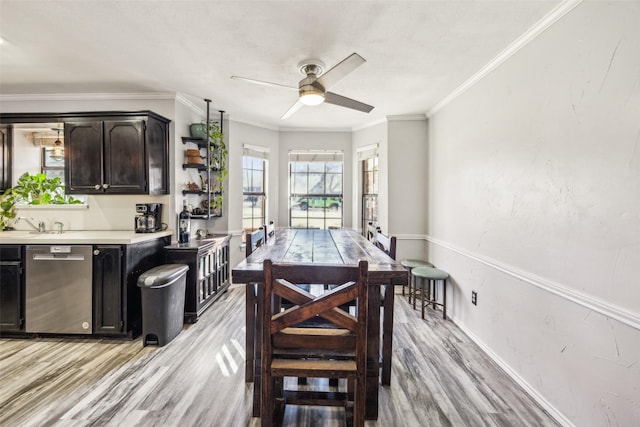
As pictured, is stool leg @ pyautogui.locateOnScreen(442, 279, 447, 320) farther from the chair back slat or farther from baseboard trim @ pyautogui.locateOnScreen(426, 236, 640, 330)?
the chair back slat

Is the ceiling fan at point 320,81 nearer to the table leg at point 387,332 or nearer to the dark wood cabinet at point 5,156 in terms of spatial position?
the table leg at point 387,332

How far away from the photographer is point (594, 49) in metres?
1.51

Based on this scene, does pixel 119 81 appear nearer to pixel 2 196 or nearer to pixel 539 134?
pixel 2 196

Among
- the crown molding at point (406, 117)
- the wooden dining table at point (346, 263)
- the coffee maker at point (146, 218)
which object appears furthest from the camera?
the crown molding at point (406, 117)

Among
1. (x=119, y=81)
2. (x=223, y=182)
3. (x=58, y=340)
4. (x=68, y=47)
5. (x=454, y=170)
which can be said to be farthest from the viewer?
(x=223, y=182)

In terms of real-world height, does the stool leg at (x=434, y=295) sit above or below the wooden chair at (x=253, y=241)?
below

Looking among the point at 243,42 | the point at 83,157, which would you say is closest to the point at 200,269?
the point at 83,157

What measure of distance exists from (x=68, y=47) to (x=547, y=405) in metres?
4.49

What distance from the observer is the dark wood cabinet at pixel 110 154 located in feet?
9.57


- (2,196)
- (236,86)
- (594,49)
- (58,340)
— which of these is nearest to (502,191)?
(594,49)

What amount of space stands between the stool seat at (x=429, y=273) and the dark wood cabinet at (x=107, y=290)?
10.3ft

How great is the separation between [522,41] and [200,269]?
144 inches

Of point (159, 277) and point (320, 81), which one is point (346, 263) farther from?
point (159, 277)

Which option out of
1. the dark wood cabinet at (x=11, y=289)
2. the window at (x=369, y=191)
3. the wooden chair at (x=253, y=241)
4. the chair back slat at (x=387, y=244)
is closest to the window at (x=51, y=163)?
the dark wood cabinet at (x=11, y=289)
